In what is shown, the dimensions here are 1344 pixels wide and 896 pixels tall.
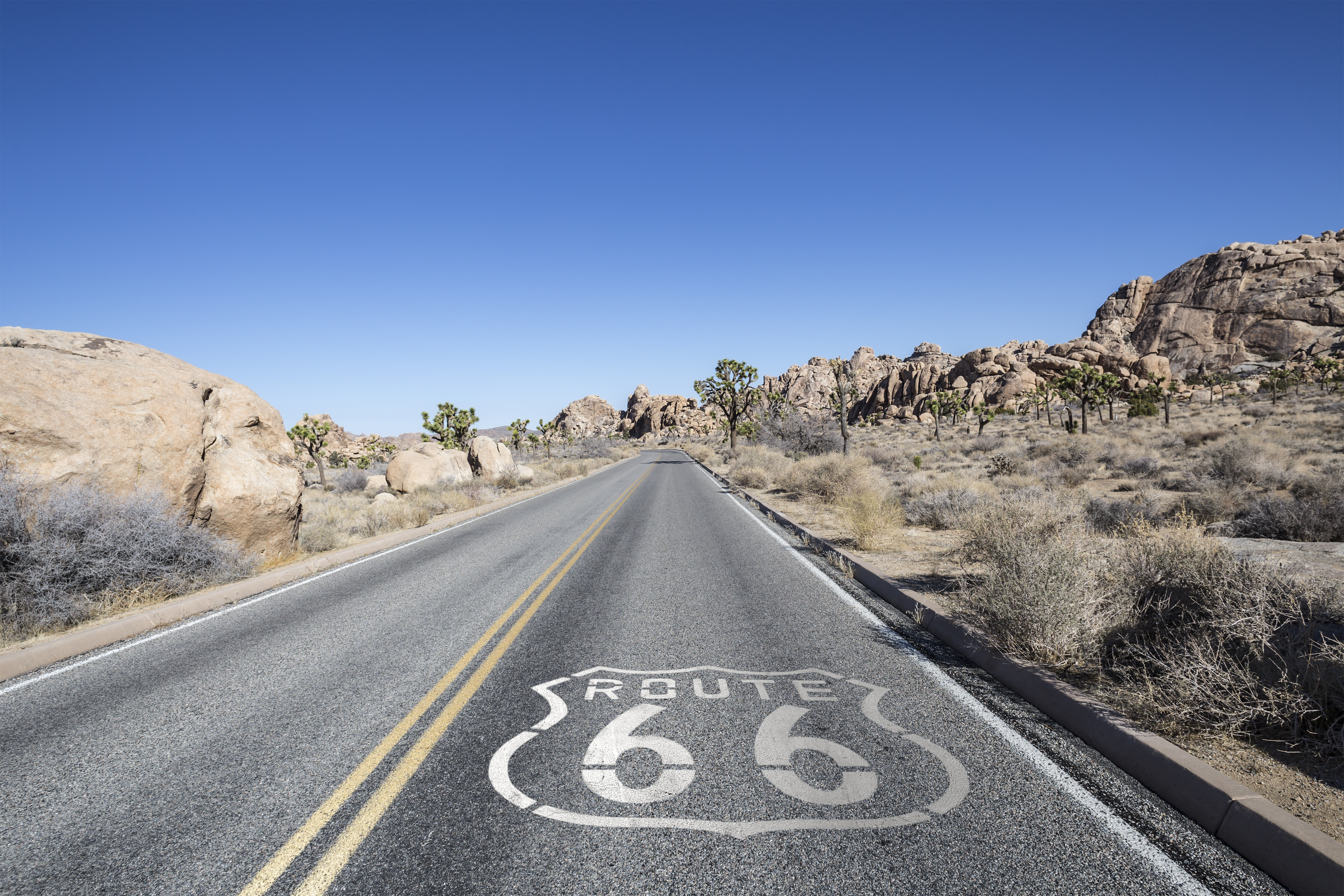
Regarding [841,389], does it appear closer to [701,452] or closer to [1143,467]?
[1143,467]

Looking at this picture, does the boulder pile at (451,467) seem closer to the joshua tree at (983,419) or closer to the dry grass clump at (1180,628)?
the dry grass clump at (1180,628)

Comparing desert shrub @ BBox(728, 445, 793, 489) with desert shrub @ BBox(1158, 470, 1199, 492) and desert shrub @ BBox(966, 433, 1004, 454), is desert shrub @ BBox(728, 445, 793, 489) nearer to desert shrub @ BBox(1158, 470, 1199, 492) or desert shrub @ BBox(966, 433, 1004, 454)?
desert shrub @ BBox(1158, 470, 1199, 492)

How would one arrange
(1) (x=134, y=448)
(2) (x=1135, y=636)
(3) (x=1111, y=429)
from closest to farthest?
(2) (x=1135, y=636)
(1) (x=134, y=448)
(3) (x=1111, y=429)

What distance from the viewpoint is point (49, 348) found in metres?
9.24

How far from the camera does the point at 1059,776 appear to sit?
10.8 ft

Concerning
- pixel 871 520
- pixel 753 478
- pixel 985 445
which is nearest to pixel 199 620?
pixel 871 520

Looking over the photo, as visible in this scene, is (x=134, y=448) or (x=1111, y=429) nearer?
(x=134, y=448)

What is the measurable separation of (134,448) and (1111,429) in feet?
177

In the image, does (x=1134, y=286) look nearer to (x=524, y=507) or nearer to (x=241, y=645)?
(x=524, y=507)

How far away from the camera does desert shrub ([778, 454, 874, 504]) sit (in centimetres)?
A: 1620

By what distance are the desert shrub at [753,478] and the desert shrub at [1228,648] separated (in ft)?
58.2

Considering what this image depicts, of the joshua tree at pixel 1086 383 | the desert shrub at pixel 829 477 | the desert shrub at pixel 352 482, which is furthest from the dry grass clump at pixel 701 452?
the joshua tree at pixel 1086 383

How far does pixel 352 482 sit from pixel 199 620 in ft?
86.7

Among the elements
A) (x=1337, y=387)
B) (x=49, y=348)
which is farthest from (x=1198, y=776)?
(x=1337, y=387)
